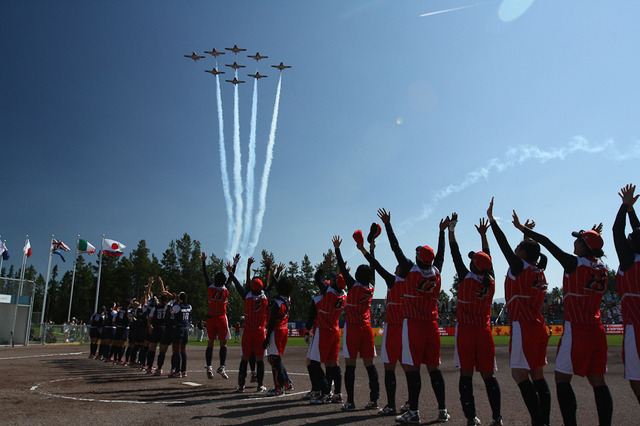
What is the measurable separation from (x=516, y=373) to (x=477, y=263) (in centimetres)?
157

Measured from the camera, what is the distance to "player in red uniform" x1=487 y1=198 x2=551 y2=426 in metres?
5.48

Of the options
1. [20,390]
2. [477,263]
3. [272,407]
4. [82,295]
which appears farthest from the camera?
[82,295]

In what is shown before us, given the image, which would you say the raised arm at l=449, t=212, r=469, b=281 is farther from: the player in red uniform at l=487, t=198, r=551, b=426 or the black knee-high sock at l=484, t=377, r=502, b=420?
the black knee-high sock at l=484, t=377, r=502, b=420

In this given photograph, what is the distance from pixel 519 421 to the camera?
6707mm

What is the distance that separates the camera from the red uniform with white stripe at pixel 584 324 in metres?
5.09

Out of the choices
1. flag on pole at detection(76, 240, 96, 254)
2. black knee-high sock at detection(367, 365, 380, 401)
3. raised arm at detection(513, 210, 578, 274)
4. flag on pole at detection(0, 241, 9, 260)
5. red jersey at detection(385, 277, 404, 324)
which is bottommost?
black knee-high sock at detection(367, 365, 380, 401)

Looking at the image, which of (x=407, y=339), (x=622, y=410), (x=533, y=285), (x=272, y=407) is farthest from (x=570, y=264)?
(x=272, y=407)

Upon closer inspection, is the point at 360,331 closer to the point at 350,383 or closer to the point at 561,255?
the point at 350,383

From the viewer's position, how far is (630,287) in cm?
520

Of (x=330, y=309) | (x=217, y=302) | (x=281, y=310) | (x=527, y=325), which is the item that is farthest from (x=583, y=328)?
(x=217, y=302)

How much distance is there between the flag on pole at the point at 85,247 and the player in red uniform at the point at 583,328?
46.1m

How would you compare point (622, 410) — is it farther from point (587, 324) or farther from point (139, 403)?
point (139, 403)

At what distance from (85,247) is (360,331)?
43.6m

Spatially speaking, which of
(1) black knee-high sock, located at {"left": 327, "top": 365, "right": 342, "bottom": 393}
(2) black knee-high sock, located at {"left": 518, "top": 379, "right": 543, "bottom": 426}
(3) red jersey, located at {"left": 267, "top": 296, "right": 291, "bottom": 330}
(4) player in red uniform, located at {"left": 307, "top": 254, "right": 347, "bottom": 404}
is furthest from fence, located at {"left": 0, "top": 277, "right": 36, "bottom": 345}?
(2) black knee-high sock, located at {"left": 518, "top": 379, "right": 543, "bottom": 426}
